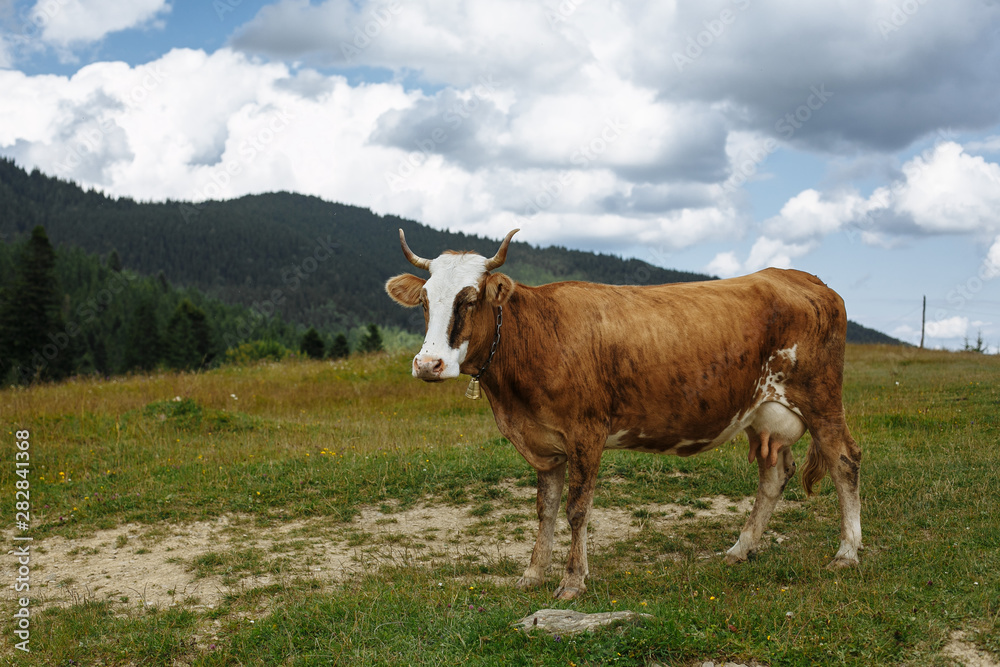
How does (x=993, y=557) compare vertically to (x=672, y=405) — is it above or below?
below

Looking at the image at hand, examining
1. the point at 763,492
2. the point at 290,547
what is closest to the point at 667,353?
the point at 763,492

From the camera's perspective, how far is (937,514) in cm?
767

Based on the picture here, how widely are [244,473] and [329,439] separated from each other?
244cm

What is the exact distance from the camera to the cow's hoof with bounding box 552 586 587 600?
5891 mm

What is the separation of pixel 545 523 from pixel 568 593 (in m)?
0.71

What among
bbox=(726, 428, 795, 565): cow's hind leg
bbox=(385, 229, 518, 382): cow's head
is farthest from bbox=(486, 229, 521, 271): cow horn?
bbox=(726, 428, 795, 565): cow's hind leg

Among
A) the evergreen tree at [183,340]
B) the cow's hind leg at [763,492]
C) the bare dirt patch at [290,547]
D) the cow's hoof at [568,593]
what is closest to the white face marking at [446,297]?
the cow's hoof at [568,593]

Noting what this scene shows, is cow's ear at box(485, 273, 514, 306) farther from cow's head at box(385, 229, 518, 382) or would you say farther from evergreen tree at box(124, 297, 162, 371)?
evergreen tree at box(124, 297, 162, 371)

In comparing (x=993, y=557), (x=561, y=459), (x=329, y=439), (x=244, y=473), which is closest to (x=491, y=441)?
(x=329, y=439)

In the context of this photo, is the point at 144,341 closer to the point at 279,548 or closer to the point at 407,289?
the point at 279,548

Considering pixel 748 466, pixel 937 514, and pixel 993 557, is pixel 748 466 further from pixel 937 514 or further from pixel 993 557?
pixel 993 557

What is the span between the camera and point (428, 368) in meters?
5.40

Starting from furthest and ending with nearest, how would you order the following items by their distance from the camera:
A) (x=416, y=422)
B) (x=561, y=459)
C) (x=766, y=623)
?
(x=416, y=422) < (x=561, y=459) < (x=766, y=623)

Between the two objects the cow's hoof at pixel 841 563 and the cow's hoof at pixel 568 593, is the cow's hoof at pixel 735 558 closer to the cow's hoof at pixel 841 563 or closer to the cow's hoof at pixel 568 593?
the cow's hoof at pixel 841 563
